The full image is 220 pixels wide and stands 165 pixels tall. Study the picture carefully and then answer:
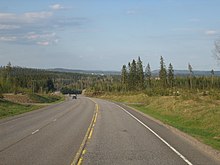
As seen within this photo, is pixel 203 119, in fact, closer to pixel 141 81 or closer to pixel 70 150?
pixel 70 150

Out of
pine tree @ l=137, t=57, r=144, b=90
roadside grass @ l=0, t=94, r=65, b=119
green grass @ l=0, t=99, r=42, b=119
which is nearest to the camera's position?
green grass @ l=0, t=99, r=42, b=119

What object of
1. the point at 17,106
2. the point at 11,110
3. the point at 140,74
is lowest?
the point at 17,106

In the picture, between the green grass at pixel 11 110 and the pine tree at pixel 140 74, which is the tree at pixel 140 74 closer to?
the pine tree at pixel 140 74

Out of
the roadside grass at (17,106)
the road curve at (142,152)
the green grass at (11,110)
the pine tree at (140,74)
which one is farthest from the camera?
the pine tree at (140,74)

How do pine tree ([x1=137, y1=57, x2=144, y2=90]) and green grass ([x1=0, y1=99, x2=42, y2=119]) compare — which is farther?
pine tree ([x1=137, y1=57, x2=144, y2=90])

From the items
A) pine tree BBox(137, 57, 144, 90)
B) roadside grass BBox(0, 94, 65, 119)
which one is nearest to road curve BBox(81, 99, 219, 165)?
roadside grass BBox(0, 94, 65, 119)

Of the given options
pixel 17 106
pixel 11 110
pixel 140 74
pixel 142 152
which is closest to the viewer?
pixel 142 152

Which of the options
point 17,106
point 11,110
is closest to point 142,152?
point 11,110

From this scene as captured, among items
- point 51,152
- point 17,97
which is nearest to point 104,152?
point 51,152

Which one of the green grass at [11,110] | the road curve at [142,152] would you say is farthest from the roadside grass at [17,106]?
the road curve at [142,152]

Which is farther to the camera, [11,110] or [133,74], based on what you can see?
[133,74]

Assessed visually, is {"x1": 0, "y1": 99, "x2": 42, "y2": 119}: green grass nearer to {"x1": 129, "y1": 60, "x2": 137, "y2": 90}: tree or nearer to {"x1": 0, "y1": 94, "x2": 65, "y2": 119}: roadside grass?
Result: {"x1": 0, "y1": 94, "x2": 65, "y2": 119}: roadside grass

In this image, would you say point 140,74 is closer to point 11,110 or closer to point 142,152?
point 11,110

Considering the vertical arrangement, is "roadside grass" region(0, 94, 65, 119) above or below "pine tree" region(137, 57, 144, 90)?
below
